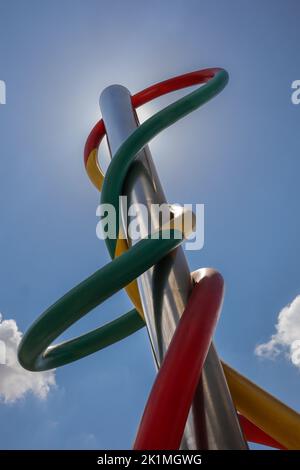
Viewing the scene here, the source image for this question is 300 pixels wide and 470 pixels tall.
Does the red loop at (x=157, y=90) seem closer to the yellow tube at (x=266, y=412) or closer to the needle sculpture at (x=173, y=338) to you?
the needle sculpture at (x=173, y=338)

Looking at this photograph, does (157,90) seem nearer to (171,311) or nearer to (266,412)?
(171,311)

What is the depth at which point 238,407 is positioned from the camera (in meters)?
2.58

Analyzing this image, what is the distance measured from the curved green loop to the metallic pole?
0.11 metres

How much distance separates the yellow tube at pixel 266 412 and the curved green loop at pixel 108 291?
93cm

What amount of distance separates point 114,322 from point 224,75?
9.98 ft

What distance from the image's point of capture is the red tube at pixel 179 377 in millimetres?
1703

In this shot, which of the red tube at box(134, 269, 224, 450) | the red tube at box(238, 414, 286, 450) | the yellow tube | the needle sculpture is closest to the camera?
the red tube at box(134, 269, 224, 450)

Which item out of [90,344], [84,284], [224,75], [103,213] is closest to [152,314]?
[84,284]

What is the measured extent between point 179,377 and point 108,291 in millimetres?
824

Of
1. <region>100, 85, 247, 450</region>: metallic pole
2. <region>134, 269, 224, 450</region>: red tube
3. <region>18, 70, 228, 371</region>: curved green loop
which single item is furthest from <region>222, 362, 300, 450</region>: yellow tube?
<region>18, 70, 228, 371</region>: curved green loop

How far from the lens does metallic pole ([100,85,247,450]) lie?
1.88 metres

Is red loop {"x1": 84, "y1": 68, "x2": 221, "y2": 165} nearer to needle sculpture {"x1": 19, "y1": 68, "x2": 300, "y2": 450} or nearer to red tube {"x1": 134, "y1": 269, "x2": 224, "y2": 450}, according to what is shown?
needle sculpture {"x1": 19, "y1": 68, "x2": 300, "y2": 450}

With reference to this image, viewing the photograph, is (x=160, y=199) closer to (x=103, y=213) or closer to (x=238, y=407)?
(x=103, y=213)

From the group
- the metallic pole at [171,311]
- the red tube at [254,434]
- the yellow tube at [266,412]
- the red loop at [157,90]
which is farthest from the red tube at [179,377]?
the red loop at [157,90]
